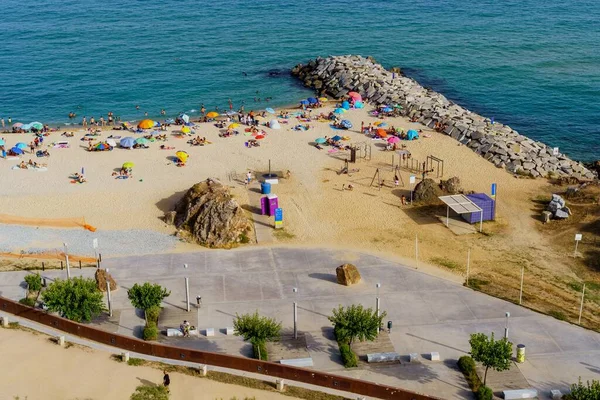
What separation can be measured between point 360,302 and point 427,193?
18206 millimetres

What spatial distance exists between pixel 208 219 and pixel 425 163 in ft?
77.6

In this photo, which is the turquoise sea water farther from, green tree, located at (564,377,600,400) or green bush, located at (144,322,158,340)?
green bush, located at (144,322,158,340)

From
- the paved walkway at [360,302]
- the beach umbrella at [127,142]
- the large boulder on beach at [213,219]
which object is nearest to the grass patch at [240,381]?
the paved walkway at [360,302]

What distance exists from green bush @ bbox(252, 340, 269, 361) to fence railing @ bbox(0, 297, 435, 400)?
111cm

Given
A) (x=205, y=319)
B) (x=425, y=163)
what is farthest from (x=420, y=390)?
(x=425, y=163)

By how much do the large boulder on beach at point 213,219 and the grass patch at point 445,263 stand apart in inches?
554

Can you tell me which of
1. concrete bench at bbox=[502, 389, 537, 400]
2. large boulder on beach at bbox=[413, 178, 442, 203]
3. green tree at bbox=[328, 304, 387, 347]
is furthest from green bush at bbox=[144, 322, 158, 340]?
large boulder on beach at bbox=[413, 178, 442, 203]

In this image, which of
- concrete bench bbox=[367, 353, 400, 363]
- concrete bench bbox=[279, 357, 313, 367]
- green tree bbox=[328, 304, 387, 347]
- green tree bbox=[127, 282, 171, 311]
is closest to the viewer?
concrete bench bbox=[279, 357, 313, 367]

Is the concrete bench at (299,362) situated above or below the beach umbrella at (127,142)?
below

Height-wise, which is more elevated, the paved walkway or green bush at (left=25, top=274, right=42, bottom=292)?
green bush at (left=25, top=274, right=42, bottom=292)

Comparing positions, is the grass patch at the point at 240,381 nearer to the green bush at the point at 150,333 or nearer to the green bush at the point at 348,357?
the green bush at the point at 150,333

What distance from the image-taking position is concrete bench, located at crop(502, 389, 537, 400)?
34.2 meters

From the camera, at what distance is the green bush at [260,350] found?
37.0 m

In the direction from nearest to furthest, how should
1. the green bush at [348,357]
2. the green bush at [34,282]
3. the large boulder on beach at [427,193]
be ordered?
the green bush at [348,357]
the green bush at [34,282]
the large boulder on beach at [427,193]
